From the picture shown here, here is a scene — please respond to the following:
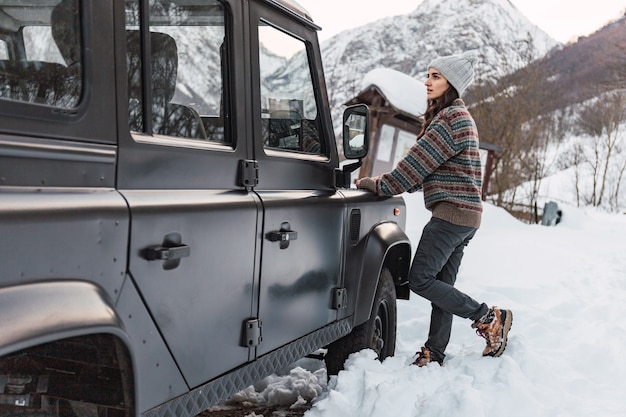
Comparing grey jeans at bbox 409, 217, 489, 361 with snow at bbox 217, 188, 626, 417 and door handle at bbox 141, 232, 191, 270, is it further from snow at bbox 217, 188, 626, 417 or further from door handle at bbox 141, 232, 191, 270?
door handle at bbox 141, 232, 191, 270

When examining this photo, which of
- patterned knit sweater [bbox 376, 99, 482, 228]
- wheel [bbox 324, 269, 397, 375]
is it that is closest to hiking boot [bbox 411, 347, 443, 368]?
wheel [bbox 324, 269, 397, 375]

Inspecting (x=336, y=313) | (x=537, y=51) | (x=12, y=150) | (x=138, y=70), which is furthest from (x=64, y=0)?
(x=537, y=51)

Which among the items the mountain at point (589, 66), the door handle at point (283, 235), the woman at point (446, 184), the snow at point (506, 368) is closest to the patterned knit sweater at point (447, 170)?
the woman at point (446, 184)

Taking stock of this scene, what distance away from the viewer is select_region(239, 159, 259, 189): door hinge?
8.17 ft

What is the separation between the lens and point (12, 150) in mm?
1495

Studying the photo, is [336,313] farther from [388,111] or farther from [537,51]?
[537,51]

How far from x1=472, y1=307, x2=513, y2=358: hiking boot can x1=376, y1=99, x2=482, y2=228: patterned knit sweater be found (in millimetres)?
595

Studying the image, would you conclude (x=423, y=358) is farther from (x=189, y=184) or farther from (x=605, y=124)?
(x=605, y=124)

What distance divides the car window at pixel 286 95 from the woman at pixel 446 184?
727 millimetres

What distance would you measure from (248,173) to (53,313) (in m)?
1.14

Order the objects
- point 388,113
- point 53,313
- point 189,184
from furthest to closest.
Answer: point 388,113 → point 189,184 → point 53,313

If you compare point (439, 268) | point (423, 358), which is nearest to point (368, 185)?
point (439, 268)

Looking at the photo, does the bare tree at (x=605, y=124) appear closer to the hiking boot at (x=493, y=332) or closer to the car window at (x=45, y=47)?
the hiking boot at (x=493, y=332)

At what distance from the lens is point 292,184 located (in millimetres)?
2918
